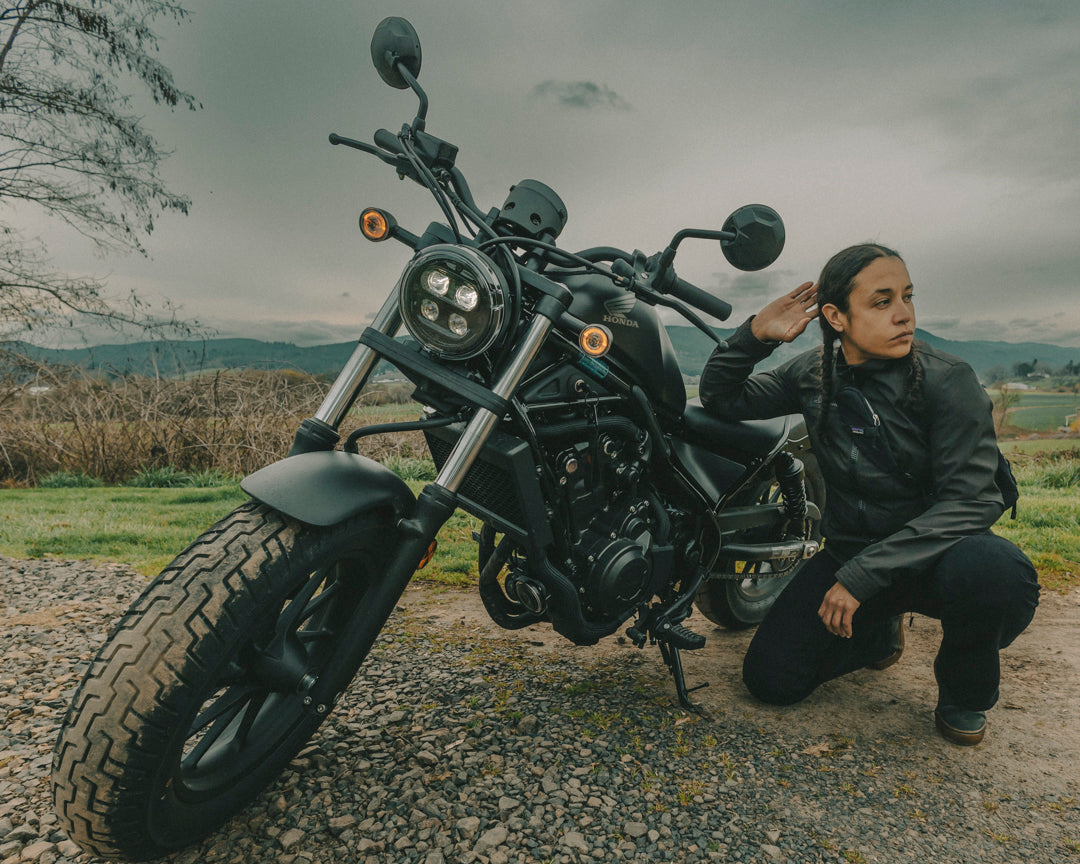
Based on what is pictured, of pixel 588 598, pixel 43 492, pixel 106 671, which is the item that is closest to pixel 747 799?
pixel 588 598

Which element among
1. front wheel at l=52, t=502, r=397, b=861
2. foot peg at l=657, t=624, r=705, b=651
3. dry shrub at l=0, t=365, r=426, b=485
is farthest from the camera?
dry shrub at l=0, t=365, r=426, b=485

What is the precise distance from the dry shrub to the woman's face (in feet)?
23.1

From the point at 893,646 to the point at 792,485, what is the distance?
789 millimetres

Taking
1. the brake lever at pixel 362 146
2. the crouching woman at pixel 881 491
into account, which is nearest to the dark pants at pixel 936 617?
the crouching woman at pixel 881 491

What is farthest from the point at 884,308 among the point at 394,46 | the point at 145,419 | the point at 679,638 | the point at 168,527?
the point at 145,419

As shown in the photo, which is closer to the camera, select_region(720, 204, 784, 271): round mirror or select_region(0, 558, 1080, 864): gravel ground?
select_region(0, 558, 1080, 864): gravel ground

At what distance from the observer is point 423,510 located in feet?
5.36

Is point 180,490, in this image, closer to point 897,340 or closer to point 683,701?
point 683,701

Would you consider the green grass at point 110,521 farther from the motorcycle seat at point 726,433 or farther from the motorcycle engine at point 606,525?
the motorcycle seat at point 726,433

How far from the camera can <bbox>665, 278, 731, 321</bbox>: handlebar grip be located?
213cm

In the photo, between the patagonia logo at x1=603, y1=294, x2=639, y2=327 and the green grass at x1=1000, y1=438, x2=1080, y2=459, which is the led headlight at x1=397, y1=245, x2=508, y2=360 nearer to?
the patagonia logo at x1=603, y1=294, x2=639, y2=327

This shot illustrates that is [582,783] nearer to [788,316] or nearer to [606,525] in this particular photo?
[606,525]

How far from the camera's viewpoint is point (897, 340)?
2.23 meters

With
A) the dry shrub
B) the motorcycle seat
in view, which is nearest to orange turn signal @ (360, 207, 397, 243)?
the motorcycle seat
